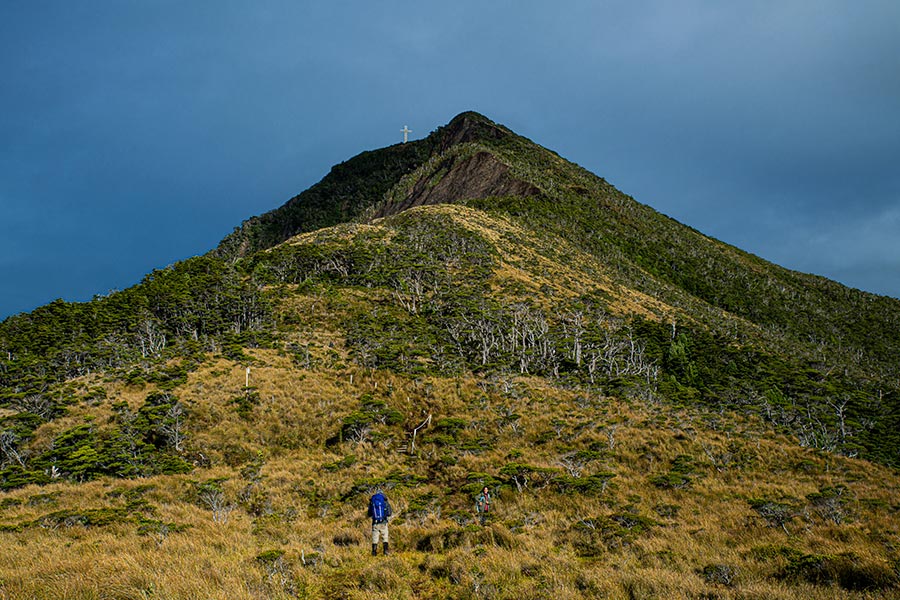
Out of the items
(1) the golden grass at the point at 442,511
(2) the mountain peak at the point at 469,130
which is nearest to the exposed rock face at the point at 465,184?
(2) the mountain peak at the point at 469,130

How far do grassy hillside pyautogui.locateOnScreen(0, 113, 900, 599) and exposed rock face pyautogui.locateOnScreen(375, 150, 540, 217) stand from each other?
33123 millimetres

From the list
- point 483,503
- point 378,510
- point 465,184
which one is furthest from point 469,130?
point 378,510

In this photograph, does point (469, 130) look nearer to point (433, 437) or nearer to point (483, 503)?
point (433, 437)

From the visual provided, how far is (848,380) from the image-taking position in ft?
142

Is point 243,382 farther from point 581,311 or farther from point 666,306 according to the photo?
point 666,306

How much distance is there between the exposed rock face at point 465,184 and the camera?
97.6 metres

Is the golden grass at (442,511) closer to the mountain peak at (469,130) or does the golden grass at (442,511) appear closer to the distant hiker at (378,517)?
the distant hiker at (378,517)

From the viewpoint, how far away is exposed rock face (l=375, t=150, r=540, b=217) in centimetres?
9760

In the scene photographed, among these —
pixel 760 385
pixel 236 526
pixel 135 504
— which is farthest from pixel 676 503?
pixel 760 385

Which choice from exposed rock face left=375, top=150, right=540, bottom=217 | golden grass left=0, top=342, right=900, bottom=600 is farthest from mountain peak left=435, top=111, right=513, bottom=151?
golden grass left=0, top=342, right=900, bottom=600

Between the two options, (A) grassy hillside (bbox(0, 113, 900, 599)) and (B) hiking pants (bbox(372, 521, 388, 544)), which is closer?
(A) grassy hillside (bbox(0, 113, 900, 599))

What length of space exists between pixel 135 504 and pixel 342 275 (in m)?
43.5

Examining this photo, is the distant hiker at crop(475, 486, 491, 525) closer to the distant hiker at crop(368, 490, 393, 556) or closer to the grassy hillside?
the grassy hillside

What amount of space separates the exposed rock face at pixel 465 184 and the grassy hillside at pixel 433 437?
109 feet
